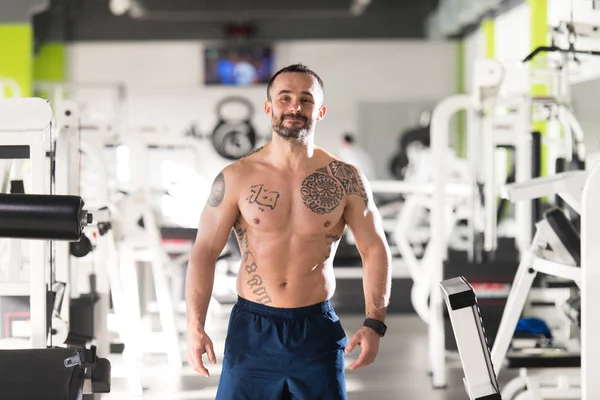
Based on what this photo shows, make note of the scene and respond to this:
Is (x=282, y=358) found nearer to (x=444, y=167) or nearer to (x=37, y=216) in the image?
(x=37, y=216)

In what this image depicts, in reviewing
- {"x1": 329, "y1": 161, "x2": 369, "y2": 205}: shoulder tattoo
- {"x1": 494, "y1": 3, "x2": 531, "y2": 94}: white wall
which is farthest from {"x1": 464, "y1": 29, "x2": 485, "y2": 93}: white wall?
{"x1": 329, "y1": 161, "x2": 369, "y2": 205}: shoulder tattoo

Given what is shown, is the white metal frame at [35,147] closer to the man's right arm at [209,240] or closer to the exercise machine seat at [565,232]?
the man's right arm at [209,240]

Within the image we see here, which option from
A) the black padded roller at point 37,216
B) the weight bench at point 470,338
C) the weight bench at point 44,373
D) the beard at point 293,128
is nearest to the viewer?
the black padded roller at point 37,216

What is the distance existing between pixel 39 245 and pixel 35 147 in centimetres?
29

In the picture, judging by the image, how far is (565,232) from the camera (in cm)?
353

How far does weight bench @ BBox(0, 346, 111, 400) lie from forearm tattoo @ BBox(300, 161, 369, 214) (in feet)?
2.32

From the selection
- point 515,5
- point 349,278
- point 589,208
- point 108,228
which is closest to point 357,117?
point 515,5

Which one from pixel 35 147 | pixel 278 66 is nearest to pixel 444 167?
pixel 35 147

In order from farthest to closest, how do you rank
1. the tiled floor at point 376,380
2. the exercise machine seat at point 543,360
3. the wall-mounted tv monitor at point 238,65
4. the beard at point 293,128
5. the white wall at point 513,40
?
1. the wall-mounted tv monitor at point 238,65
2. the white wall at point 513,40
3. the tiled floor at point 376,380
4. the exercise machine seat at point 543,360
5. the beard at point 293,128

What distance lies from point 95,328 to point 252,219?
199cm

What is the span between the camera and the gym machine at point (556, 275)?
187 cm

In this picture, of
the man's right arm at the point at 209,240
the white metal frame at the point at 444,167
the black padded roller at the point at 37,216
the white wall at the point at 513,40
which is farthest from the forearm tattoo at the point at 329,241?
the white wall at the point at 513,40

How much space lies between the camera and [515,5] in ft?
33.9

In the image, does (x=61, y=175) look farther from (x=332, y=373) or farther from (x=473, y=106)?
(x=473, y=106)
